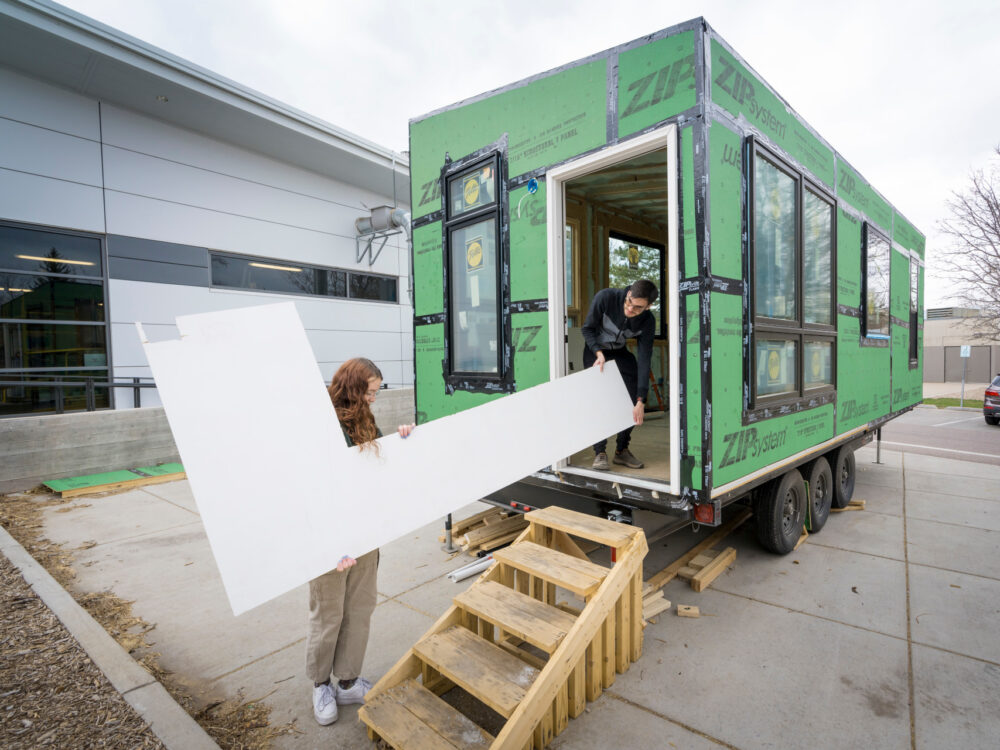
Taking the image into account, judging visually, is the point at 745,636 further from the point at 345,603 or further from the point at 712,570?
the point at 345,603

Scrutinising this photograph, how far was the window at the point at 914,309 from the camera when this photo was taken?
752 cm

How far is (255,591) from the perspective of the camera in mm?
1813

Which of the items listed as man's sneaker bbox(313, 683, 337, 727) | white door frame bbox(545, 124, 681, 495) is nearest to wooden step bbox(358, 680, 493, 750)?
man's sneaker bbox(313, 683, 337, 727)

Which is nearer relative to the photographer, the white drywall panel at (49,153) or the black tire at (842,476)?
the black tire at (842,476)

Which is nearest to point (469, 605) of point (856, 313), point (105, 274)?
point (856, 313)

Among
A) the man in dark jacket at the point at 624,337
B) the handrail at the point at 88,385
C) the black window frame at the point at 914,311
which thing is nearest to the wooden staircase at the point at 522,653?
the man in dark jacket at the point at 624,337

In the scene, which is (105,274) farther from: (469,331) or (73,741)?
(73,741)

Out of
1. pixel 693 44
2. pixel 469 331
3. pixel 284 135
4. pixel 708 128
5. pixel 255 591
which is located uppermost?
pixel 284 135

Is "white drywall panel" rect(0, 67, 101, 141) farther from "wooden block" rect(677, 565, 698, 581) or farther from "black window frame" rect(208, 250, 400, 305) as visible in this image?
"wooden block" rect(677, 565, 698, 581)

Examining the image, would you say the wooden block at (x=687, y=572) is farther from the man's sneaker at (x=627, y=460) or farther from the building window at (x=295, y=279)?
the building window at (x=295, y=279)

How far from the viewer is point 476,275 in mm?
3885

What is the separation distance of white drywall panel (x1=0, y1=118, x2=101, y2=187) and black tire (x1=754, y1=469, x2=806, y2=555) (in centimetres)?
937

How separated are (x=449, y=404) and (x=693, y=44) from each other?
9.22ft

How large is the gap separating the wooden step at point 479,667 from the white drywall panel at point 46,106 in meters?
8.75
